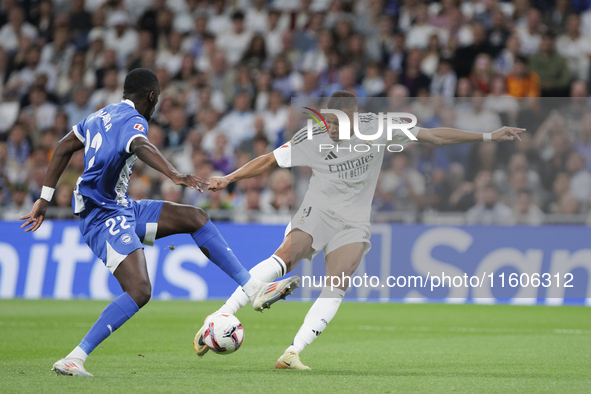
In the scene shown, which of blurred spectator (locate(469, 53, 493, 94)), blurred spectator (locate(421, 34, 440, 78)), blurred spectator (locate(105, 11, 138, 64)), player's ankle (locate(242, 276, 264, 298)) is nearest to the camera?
player's ankle (locate(242, 276, 264, 298))

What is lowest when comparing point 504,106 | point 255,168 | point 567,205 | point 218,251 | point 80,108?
point 567,205

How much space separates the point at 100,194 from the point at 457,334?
490cm

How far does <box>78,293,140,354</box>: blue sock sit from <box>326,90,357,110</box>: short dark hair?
2.27 meters

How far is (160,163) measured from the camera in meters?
5.37

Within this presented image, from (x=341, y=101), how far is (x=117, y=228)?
208 cm

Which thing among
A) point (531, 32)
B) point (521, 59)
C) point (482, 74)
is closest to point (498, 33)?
point (531, 32)

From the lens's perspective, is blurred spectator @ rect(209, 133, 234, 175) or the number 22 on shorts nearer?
the number 22 on shorts

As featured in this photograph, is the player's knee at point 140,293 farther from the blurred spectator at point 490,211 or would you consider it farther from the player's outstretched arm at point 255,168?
the blurred spectator at point 490,211

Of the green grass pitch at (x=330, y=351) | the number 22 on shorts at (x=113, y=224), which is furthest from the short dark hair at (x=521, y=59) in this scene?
the number 22 on shorts at (x=113, y=224)

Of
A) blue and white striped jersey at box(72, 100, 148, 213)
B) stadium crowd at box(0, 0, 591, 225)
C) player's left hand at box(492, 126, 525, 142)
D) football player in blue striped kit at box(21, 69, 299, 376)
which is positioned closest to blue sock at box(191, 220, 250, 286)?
football player in blue striped kit at box(21, 69, 299, 376)

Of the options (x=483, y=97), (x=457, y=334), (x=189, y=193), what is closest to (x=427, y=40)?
(x=483, y=97)

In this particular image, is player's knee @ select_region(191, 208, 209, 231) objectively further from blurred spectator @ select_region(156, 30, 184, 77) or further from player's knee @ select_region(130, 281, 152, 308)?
blurred spectator @ select_region(156, 30, 184, 77)

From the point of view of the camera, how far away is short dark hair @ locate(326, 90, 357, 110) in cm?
646

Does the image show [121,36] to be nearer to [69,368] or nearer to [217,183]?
[217,183]
